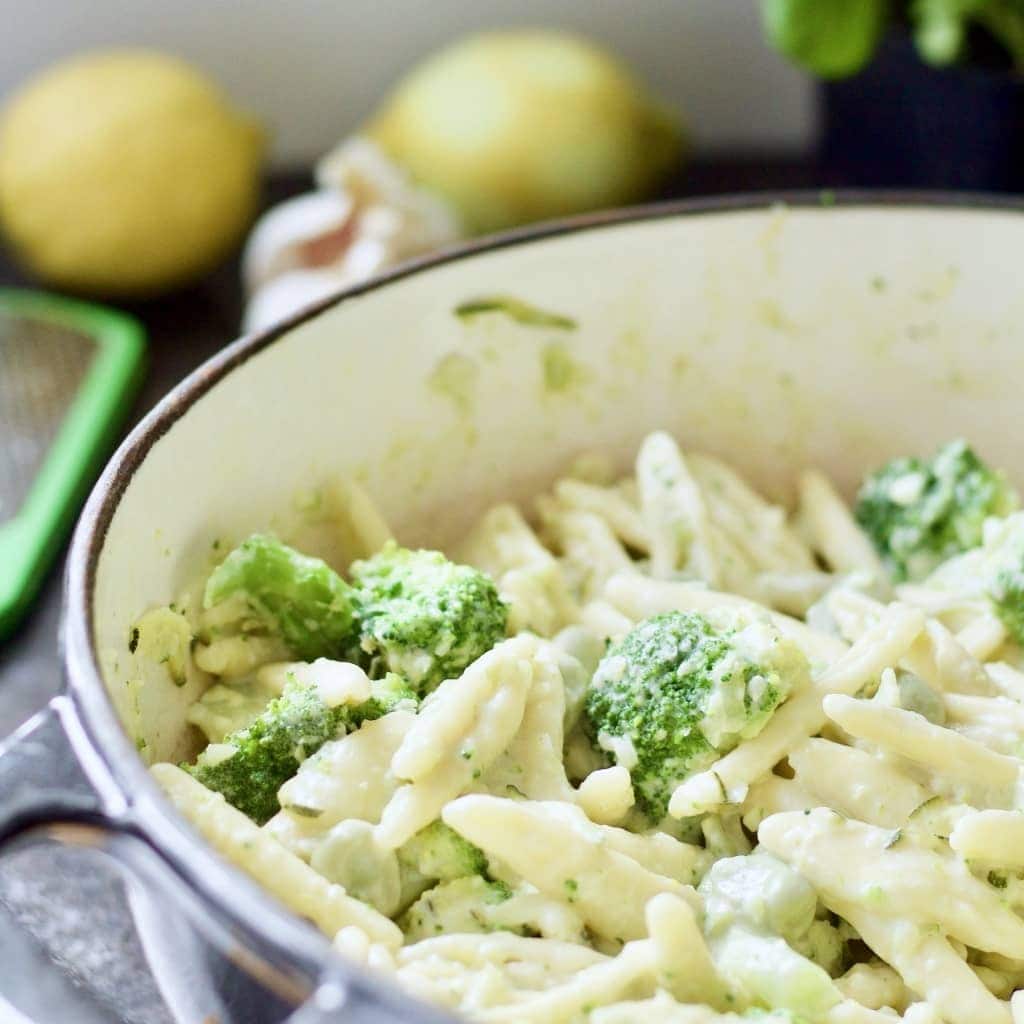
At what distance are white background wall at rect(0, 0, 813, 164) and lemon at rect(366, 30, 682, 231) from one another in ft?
0.76

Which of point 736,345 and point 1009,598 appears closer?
point 1009,598

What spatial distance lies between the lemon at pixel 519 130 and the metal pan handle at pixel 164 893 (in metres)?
1.23

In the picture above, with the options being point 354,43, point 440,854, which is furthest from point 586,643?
point 354,43

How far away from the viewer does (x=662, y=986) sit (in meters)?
0.79

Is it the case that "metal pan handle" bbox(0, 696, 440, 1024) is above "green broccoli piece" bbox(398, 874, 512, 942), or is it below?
above

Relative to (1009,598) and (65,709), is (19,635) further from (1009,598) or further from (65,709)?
(1009,598)

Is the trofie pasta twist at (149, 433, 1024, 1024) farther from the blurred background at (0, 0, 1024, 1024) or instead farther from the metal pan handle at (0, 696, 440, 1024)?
the blurred background at (0, 0, 1024, 1024)

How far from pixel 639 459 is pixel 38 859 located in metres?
0.58

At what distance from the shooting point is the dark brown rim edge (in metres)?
0.63

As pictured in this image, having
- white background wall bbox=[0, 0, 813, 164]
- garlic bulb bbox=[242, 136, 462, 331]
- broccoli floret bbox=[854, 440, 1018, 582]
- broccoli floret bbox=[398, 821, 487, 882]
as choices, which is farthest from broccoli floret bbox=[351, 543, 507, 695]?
white background wall bbox=[0, 0, 813, 164]

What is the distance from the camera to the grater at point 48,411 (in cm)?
145

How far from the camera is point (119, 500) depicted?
0.88 metres

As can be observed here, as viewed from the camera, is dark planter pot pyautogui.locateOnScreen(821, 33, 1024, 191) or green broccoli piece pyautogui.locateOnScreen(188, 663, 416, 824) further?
dark planter pot pyautogui.locateOnScreen(821, 33, 1024, 191)

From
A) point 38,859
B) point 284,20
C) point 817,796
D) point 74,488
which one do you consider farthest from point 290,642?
point 284,20
